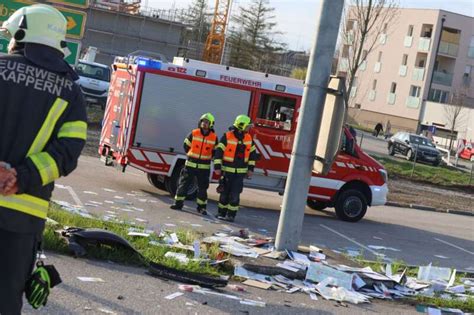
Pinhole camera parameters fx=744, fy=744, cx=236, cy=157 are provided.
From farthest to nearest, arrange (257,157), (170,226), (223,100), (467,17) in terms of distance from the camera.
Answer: (467,17) < (223,100) < (257,157) < (170,226)

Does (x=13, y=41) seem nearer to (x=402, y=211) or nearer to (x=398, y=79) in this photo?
(x=402, y=211)

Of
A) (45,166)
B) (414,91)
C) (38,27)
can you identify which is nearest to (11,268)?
(45,166)

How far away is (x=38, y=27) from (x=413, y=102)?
67.7m

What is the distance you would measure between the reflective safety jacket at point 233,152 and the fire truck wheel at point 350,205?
10.7 ft

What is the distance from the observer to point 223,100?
1490cm

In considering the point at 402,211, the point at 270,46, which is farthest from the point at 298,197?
the point at 270,46

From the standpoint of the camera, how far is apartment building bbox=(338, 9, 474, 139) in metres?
67.9

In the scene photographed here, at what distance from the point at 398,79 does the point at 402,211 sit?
5338cm

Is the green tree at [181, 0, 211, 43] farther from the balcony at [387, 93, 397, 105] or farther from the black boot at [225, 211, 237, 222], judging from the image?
the black boot at [225, 211, 237, 222]

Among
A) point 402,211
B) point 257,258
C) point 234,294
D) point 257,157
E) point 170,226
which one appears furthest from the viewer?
point 402,211

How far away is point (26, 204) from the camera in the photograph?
366cm

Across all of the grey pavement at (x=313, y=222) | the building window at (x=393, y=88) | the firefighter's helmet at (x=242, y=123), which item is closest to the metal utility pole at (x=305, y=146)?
the grey pavement at (x=313, y=222)

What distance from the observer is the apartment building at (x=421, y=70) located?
67938 millimetres

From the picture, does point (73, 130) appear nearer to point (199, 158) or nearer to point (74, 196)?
point (74, 196)
